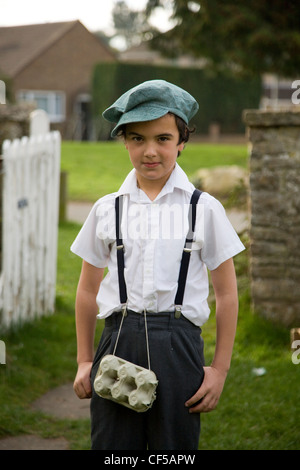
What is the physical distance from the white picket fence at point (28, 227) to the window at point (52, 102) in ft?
98.7

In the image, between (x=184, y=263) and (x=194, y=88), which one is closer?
(x=184, y=263)

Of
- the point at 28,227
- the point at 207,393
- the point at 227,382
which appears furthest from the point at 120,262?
the point at 28,227

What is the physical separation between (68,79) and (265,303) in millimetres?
31772

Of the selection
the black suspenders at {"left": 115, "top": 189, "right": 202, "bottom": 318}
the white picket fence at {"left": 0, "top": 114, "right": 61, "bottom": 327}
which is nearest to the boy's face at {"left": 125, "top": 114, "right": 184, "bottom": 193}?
the black suspenders at {"left": 115, "top": 189, "right": 202, "bottom": 318}

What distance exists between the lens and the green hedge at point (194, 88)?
3030 centimetres

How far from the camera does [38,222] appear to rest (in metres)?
5.73

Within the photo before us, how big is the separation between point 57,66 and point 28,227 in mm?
30683

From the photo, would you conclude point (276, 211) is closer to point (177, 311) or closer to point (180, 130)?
point (180, 130)

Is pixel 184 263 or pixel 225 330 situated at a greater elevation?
pixel 184 263

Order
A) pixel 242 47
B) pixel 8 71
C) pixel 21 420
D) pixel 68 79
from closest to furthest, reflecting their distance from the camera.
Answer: pixel 21 420, pixel 242 47, pixel 8 71, pixel 68 79

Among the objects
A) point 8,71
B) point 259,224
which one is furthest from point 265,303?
point 8,71

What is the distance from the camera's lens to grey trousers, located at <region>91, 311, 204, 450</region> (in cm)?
225

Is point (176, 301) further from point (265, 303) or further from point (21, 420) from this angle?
point (265, 303)

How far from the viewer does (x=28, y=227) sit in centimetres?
552
